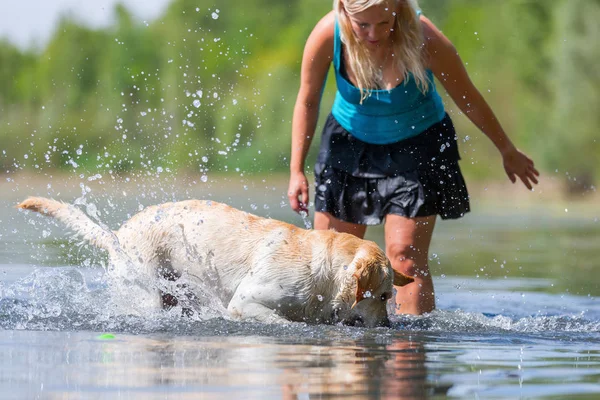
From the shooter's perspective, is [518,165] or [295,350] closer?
[295,350]

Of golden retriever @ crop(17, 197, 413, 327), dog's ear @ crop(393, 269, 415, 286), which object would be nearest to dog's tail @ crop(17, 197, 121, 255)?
golden retriever @ crop(17, 197, 413, 327)

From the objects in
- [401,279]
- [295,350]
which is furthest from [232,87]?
[295,350]

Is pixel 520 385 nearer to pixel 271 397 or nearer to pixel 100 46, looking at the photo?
pixel 271 397

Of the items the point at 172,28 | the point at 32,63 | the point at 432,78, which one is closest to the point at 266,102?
the point at 172,28

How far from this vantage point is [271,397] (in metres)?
4.16

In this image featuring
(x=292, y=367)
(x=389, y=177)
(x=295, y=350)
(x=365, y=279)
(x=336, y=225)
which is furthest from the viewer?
(x=336, y=225)

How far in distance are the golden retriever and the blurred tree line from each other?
1091 centimetres

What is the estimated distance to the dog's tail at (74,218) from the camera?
7.01 metres

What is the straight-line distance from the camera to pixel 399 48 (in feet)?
23.2

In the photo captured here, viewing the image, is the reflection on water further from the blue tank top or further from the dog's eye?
the blue tank top

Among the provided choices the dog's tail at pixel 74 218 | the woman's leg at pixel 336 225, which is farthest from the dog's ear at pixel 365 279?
the dog's tail at pixel 74 218

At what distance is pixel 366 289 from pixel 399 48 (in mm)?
1664

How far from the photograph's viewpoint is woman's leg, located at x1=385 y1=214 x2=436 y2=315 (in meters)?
7.23

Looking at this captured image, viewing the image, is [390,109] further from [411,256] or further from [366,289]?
[366,289]
